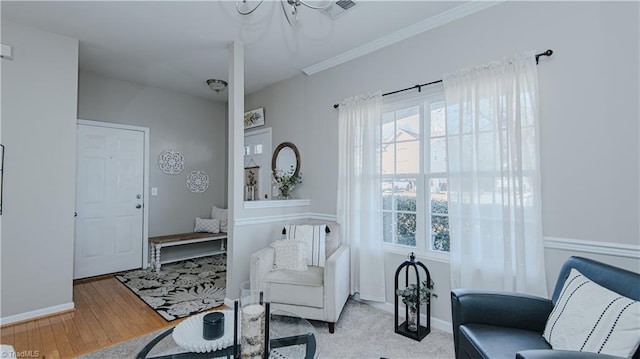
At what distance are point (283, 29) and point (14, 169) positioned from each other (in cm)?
276

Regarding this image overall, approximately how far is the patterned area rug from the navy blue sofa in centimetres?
233

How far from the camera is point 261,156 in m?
4.53

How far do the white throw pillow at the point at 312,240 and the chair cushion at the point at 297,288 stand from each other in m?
0.29

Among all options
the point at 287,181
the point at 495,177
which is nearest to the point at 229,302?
the point at 287,181

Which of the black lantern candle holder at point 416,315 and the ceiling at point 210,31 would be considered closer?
the black lantern candle holder at point 416,315

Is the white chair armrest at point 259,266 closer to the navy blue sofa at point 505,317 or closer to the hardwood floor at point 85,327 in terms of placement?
the hardwood floor at point 85,327

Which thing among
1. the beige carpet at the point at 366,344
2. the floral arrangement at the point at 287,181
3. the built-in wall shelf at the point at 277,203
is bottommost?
the beige carpet at the point at 366,344

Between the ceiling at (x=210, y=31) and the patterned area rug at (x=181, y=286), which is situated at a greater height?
the ceiling at (x=210, y=31)

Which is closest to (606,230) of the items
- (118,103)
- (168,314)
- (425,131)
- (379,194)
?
(425,131)

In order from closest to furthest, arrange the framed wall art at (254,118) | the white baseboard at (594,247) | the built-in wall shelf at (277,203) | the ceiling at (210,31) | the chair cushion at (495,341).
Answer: the chair cushion at (495,341), the white baseboard at (594,247), the ceiling at (210,31), the built-in wall shelf at (277,203), the framed wall art at (254,118)

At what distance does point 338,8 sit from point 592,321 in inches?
101

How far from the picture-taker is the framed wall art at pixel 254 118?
449cm

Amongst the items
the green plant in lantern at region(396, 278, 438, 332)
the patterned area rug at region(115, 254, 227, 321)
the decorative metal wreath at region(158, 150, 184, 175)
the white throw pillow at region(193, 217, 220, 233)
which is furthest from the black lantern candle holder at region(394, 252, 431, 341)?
the decorative metal wreath at region(158, 150, 184, 175)

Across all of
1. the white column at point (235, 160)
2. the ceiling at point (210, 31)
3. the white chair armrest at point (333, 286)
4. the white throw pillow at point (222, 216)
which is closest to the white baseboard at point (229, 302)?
the white column at point (235, 160)
